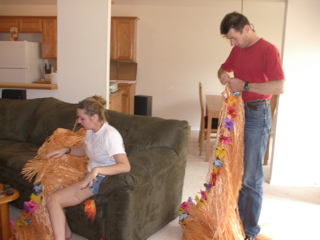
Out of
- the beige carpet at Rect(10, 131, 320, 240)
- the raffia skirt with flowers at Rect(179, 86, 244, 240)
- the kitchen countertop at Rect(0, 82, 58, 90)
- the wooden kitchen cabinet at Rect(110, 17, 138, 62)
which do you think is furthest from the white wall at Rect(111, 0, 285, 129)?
the raffia skirt with flowers at Rect(179, 86, 244, 240)

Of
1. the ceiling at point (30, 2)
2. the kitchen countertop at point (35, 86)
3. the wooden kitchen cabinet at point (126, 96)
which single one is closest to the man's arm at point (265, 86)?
the kitchen countertop at point (35, 86)

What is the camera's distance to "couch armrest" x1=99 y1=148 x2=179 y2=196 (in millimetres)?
2213

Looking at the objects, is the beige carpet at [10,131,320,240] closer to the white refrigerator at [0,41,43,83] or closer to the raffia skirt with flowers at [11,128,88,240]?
the raffia skirt with flowers at [11,128,88,240]

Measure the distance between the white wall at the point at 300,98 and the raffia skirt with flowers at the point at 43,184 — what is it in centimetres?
229

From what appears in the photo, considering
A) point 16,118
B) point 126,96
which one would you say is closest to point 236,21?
point 16,118

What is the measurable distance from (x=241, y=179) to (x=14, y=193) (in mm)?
1622

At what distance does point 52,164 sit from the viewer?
8.44ft

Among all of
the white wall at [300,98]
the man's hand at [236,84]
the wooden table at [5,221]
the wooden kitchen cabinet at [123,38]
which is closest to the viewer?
the man's hand at [236,84]

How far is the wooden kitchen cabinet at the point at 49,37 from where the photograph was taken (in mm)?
6988

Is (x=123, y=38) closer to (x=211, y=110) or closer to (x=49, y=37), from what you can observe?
(x=49, y=37)

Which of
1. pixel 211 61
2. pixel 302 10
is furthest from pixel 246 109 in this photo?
pixel 211 61

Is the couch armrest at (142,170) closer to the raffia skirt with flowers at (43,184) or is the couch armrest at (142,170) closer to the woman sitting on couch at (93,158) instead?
the woman sitting on couch at (93,158)

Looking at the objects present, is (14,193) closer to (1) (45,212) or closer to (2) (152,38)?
(1) (45,212)

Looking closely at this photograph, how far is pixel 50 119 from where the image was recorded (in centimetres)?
355
